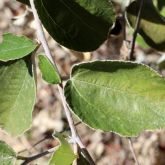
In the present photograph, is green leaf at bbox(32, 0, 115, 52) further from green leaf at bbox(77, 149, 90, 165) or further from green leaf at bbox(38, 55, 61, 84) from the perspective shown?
green leaf at bbox(77, 149, 90, 165)

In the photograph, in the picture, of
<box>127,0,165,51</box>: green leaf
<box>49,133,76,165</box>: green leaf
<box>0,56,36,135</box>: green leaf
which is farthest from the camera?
<box>127,0,165,51</box>: green leaf

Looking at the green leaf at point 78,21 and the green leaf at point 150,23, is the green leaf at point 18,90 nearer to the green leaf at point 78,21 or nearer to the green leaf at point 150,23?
the green leaf at point 78,21

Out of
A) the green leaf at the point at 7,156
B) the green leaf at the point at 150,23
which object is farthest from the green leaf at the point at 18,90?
the green leaf at the point at 150,23

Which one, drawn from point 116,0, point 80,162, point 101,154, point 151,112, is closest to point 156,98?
point 151,112

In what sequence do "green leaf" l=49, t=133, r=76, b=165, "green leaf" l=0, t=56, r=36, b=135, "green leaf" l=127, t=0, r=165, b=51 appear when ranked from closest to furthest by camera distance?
"green leaf" l=49, t=133, r=76, b=165
"green leaf" l=0, t=56, r=36, b=135
"green leaf" l=127, t=0, r=165, b=51

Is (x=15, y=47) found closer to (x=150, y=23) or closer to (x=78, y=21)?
(x=78, y=21)

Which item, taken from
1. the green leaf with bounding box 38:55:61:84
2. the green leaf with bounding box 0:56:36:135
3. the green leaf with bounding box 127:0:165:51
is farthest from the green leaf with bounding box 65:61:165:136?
the green leaf with bounding box 127:0:165:51

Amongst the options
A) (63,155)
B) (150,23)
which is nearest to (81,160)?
(63,155)
